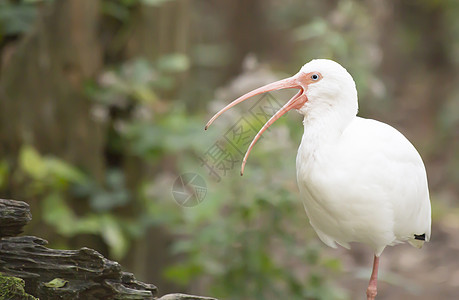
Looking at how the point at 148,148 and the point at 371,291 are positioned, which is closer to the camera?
the point at 371,291

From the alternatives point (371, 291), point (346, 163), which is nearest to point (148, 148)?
point (371, 291)

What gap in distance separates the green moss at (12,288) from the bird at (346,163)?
1114 millimetres

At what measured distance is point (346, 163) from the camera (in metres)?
3.25

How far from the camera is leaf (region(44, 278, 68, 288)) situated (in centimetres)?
294

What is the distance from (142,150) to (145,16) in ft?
3.86

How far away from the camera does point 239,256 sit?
505 centimetres

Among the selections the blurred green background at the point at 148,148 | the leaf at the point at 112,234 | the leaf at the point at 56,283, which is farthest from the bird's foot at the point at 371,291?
the leaf at the point at 112,234

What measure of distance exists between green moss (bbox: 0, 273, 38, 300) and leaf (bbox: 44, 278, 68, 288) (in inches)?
4.4

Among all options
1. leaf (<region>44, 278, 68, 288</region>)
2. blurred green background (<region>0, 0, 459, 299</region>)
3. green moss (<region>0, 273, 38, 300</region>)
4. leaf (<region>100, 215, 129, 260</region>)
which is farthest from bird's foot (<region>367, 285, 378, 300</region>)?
leaf (<region>100, 215, 129, 260</region>)

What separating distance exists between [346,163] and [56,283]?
1.41 meters

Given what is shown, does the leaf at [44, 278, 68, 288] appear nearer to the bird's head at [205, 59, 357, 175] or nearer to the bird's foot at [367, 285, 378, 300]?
the bird's head at [205, 59, 357, 175]

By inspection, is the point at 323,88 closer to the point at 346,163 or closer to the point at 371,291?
the point at 346,163

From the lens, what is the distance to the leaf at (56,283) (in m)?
2.94

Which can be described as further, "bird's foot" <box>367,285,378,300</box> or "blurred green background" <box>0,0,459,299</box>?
"blurred green background" <box>0,0,459,299</box>
